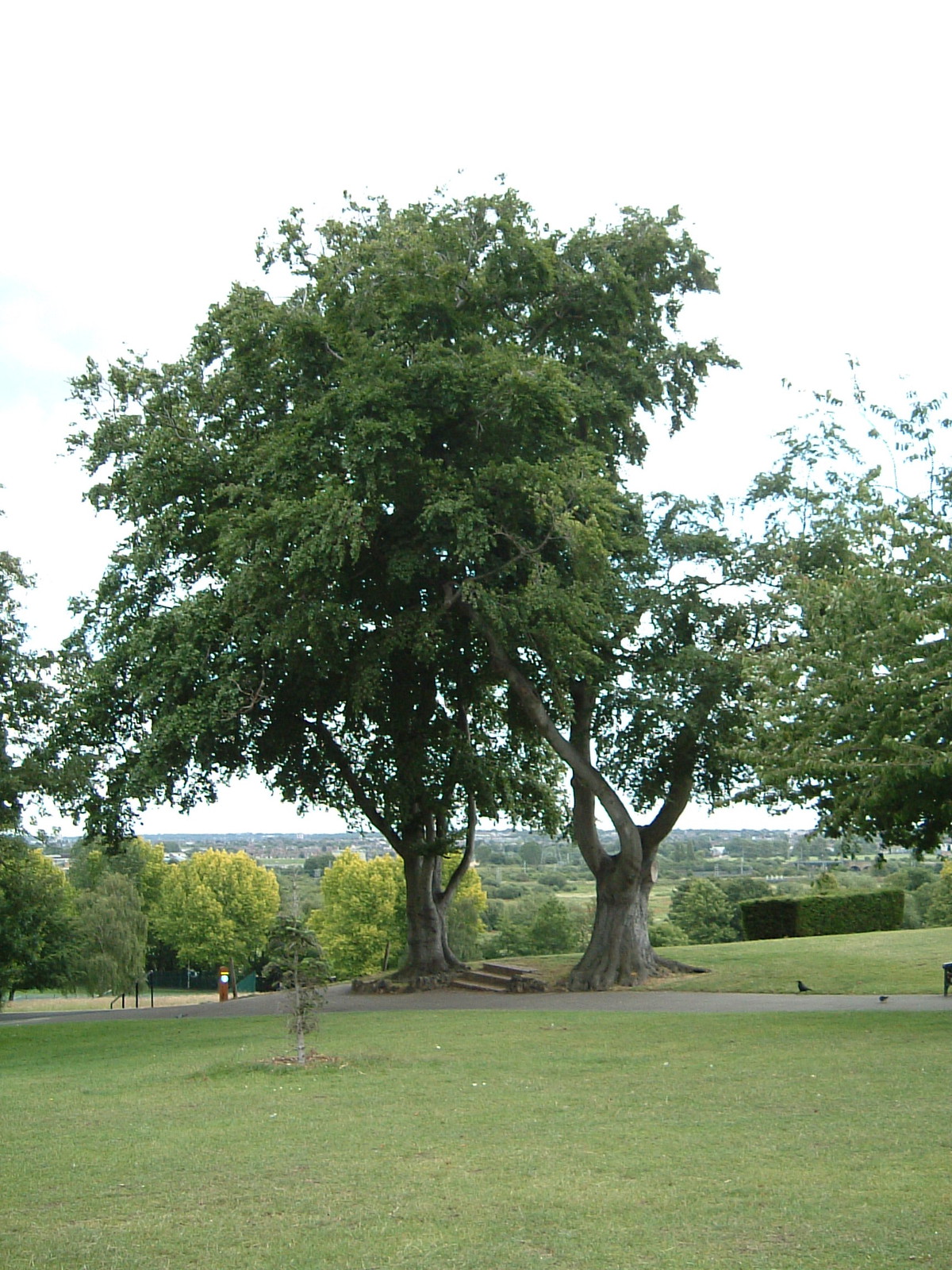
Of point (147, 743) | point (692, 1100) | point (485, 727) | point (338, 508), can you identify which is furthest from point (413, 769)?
point (692, 1100)

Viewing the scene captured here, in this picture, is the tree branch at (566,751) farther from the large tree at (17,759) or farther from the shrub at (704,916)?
the shrub at (704,916)

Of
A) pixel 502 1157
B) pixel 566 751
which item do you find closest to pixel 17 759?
pixel 566 751

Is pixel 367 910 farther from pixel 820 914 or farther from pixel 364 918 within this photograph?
pixel 820 914

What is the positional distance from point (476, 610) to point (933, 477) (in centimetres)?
845

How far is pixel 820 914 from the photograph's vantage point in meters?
33.5

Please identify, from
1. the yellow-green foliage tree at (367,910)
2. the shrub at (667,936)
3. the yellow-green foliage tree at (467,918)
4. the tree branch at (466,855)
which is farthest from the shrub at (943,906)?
the tree branch at (466,855)

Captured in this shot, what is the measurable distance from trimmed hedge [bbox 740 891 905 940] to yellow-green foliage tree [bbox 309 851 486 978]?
2571cm

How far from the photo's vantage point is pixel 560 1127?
9.13 m

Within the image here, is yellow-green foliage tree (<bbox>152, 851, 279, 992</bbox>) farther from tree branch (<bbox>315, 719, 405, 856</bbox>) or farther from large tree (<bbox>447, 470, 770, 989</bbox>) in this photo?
large tree (<bbox>447, 470, 770, 989</bbox>)

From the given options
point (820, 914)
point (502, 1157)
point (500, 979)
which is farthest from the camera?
point (820, 914)

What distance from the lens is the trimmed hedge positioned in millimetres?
33406

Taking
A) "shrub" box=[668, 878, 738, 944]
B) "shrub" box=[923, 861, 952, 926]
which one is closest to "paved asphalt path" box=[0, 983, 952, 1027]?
"shrub" box=[923, 861, 952, 926]

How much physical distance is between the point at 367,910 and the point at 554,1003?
40.5m

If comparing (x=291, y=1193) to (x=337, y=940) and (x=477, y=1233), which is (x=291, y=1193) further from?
(x=337, y=940)
